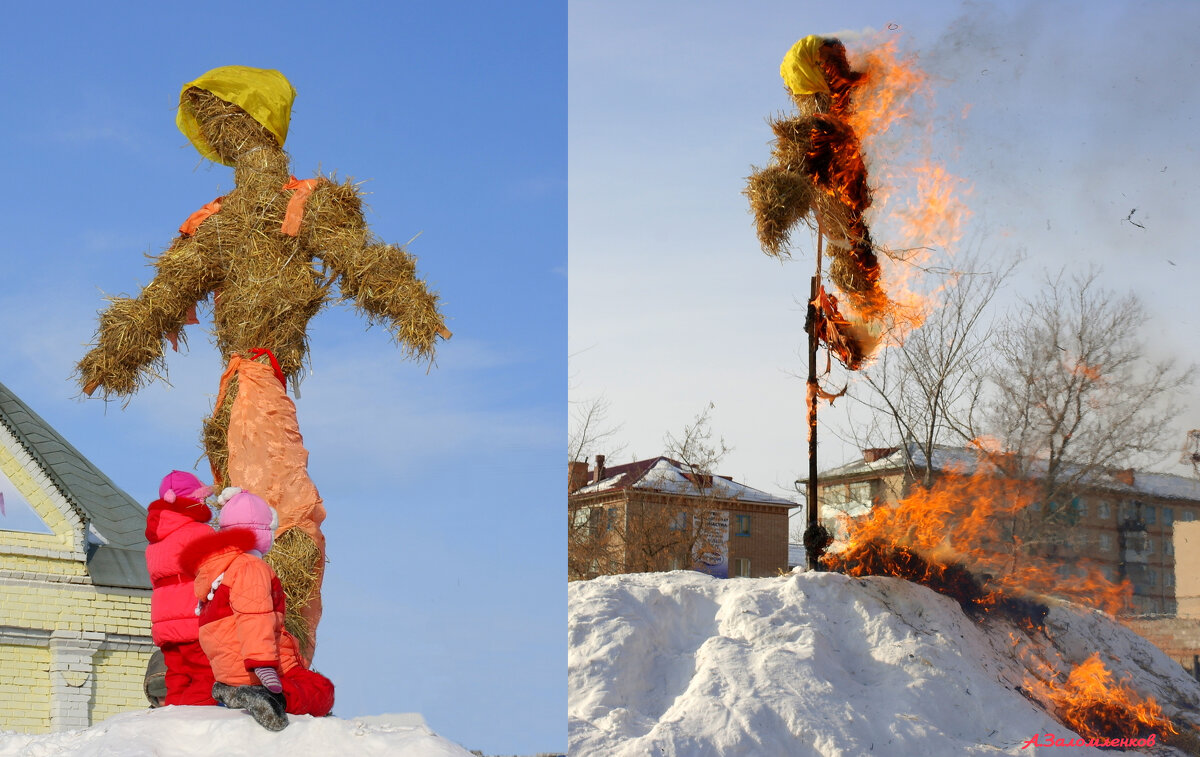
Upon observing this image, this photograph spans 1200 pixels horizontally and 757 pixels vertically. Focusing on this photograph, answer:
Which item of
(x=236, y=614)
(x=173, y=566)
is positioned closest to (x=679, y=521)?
(x=173, y=566)

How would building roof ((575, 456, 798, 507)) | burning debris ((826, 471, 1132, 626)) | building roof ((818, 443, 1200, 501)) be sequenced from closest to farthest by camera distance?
1. burning debris ((826, 471, 1132, 626))
2. building roof ((818, 443, 1200, 501))
3. building roof ((575, 456, 798, 507))

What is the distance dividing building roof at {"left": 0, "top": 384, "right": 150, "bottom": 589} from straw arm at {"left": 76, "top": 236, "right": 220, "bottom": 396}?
2626 mm

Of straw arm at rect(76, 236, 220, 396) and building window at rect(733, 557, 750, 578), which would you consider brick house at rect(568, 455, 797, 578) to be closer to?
building window at rect(733, 557, 750, 578)

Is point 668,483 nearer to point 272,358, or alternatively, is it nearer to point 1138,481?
point 1138,481

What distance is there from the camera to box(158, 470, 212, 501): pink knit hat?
6207 mm

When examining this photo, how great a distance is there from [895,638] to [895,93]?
5.14 m

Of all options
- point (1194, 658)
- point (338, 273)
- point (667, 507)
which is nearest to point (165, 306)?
point (338, 273)

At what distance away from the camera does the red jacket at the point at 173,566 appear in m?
5.82

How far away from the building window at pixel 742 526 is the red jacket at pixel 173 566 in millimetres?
19018

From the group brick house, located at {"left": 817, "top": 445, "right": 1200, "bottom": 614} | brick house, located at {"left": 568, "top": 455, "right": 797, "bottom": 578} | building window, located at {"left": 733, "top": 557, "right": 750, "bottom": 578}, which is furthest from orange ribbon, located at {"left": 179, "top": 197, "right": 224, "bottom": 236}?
building window, located at {"left": 733, "top": 557, "right": 750, "bottom": 578}

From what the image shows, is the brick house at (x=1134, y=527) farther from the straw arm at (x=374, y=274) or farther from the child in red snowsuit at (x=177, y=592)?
the child in red snowsuit at (x=177, y=592)

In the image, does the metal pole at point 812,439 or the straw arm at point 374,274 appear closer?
the straw arm at point 374,274

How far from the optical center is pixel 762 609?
10.5 metres
